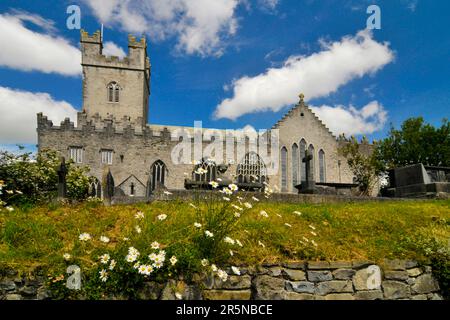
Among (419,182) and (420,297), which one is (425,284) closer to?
(420,297)

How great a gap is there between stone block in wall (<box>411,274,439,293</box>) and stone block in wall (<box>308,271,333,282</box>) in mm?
1418

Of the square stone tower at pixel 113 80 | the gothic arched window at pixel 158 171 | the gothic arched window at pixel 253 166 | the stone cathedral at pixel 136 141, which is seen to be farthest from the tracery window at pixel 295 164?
the square stone tower at pixel 113 80

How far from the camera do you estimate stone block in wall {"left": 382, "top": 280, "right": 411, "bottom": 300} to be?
4637mm

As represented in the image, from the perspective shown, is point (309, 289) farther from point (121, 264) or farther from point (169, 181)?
point (169, 181)

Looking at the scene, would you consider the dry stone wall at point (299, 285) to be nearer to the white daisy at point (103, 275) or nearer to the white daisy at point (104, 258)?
the white daisy at point (103, 275)

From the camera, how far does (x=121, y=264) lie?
12.9ft

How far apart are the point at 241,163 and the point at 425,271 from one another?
83.9 feet

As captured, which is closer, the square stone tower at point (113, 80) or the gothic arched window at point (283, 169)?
the gothic arched window at point (283, 169)

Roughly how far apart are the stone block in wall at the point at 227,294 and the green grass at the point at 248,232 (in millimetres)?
408

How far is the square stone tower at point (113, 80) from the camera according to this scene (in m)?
39.0

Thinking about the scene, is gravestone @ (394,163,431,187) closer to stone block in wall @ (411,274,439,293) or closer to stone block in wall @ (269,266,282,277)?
stone block in wall @ (411,274,439,293)

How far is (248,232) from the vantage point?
534 centimetres
